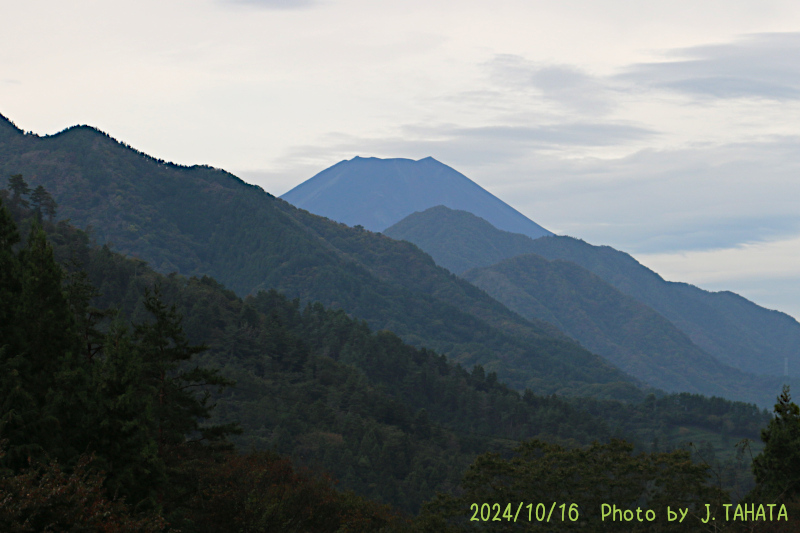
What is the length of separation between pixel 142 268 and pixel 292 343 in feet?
125

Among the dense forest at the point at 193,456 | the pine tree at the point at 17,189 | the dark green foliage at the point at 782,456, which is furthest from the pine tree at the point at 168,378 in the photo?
the pine tree at the point at 17,189

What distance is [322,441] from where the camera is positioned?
94.4 metres

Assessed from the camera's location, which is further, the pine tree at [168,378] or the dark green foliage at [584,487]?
the dark green foliage at [584,487]

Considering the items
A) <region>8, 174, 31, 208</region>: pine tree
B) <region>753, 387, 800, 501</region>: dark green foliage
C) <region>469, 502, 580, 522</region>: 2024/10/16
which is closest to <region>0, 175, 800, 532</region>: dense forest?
<region>753, 387, 800, 501</region>: dark green foliage

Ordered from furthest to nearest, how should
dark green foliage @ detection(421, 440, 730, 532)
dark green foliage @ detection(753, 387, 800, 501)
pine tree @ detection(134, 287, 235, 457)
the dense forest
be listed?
1. dark green foliage @ detection(421, 440, 730, 532)
2. dark green foliage @ detection(753, 387, 800, 501)
3. pine tree @ detection(134, 287, 235, 457)
4. the dense forest

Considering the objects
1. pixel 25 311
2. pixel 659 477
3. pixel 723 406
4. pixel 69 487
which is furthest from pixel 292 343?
pixel 723 406

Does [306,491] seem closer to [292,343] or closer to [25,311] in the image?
[25,311]

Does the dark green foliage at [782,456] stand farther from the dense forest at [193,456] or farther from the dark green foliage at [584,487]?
the dark green foliage at [584,487]

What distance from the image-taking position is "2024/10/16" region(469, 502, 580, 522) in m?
38.6

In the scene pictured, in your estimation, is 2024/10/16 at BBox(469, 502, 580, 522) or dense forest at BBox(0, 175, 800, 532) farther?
2024/10/16 at BBox(469, 502, 580, 522)

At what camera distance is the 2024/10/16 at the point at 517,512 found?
3856 cm

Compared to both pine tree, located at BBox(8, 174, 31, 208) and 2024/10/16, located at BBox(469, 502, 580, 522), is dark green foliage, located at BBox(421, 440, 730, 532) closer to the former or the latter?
2024/10/16, located at BBox(469, 502, 580, 522)

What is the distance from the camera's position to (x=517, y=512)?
38.9 m

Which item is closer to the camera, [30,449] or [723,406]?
[30,449]
